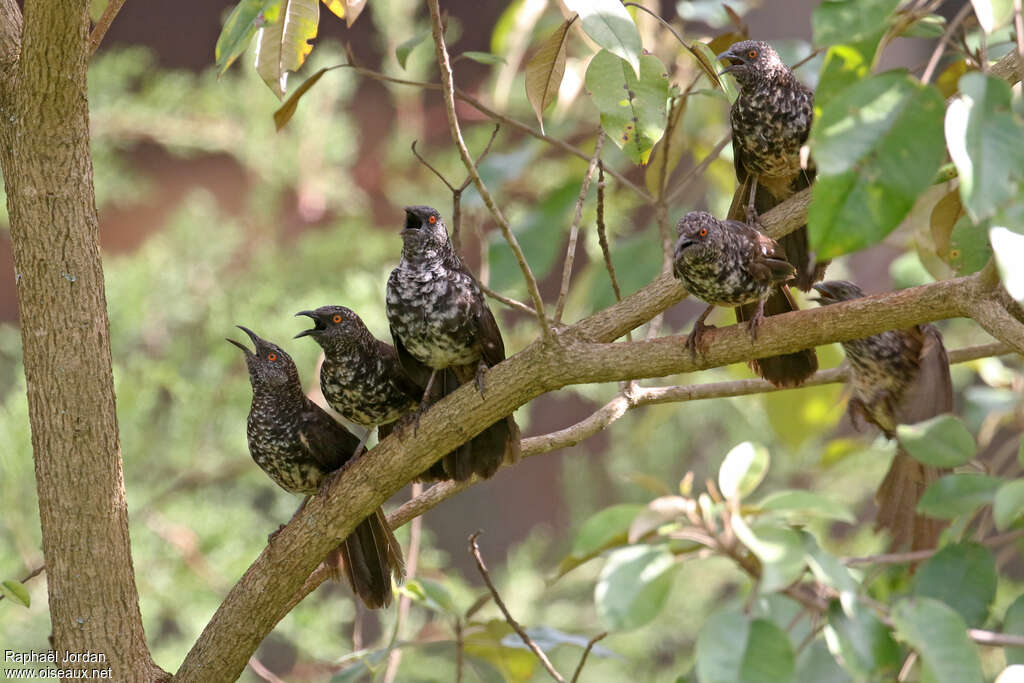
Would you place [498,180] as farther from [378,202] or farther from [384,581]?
[378,202]

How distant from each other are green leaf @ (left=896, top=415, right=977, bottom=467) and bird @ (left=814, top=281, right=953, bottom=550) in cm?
87

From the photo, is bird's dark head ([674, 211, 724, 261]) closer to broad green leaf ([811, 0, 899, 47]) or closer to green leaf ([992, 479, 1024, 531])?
green leaf ([992, 479, 1024, 531])

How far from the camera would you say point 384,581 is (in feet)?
8.02

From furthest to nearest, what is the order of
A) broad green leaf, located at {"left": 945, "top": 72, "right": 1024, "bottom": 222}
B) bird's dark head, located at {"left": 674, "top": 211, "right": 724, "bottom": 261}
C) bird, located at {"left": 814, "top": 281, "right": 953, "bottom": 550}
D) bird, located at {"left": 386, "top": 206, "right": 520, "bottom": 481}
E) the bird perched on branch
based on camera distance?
bird, located at {"left": 814, "top": 281, "right": 953, "bottom": 550} < the bird perched on branch < bird, located at {"left": 386, "top": 206, "right": 520, "bottom": 481} < bird's dark head, located at {"left": 674, "top": 211, "right": 724, "bottom": 261} < broad green leaf, located at {"left": 945, "top": 72, "right": 1024, "bottom": 222}

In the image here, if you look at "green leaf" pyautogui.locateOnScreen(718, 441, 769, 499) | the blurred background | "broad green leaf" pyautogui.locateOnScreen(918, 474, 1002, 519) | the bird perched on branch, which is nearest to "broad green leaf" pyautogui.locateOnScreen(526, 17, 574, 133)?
the bird perched on branch

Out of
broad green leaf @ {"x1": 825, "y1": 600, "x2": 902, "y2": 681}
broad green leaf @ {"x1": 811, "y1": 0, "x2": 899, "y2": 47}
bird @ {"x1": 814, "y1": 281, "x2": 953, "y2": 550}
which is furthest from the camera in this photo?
bird @ {"x1": 814, "y1": 281, "x2": 953, "y2": 550}

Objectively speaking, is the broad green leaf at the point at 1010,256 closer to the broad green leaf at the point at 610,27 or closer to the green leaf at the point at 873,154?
the green leaf at the point at 873,154

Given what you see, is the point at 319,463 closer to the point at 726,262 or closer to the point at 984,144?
the point at 726,262

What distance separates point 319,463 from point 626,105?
4.03ft

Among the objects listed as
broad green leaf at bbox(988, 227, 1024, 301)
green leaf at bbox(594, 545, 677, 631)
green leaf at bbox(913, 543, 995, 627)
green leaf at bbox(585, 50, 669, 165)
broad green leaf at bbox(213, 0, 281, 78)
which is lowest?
green leaf at bbox(913, 543, 995, 627)

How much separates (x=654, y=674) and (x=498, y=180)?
355cm

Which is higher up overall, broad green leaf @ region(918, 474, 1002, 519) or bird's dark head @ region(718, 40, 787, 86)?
bird's dark head @ region(718, 40, 787, 86)

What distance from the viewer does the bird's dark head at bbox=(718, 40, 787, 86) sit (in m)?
2.53

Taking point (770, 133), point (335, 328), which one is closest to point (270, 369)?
point (335, 328)
